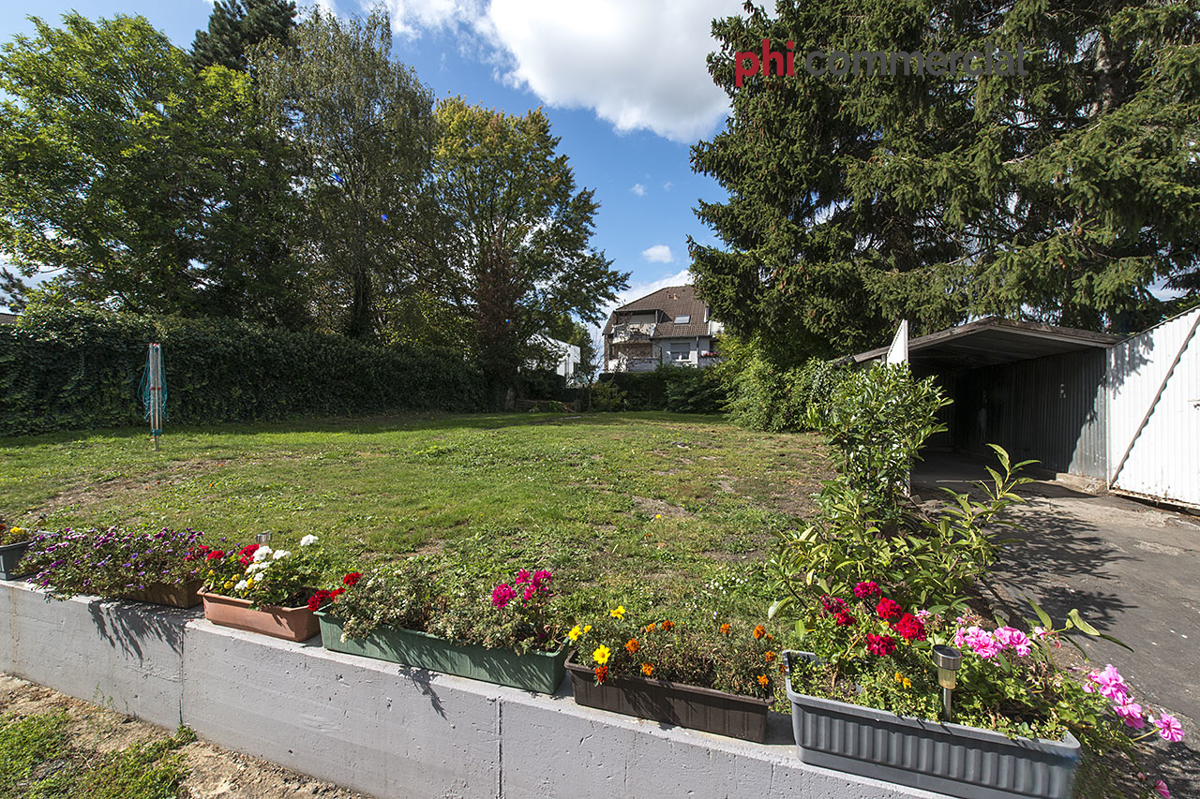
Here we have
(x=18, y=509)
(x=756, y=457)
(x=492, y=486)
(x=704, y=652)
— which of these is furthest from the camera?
(x=756, y=457)

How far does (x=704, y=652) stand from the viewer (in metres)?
1.71

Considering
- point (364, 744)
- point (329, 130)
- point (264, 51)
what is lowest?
point (364, 744)

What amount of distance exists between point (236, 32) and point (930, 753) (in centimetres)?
2518

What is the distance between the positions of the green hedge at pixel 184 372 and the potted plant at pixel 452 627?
10230 millimetres

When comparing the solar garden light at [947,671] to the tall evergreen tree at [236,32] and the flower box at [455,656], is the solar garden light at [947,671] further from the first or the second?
the tall evergreen tree at [236,32]

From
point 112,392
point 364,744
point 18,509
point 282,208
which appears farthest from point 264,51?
point 364,744

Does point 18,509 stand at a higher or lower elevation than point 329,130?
lower

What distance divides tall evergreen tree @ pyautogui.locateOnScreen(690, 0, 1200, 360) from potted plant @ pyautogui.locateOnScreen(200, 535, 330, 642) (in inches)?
426

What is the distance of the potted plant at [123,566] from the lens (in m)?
2.47

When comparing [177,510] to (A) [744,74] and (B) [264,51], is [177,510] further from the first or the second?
(B) [264,51]

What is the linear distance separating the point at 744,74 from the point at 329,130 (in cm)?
1259

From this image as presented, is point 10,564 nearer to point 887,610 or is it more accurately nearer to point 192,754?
point 192,754

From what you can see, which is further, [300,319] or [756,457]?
[300,319]

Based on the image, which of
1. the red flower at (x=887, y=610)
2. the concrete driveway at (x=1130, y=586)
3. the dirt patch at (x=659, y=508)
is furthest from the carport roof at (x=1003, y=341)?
the red flower at (x=887, y=610)
